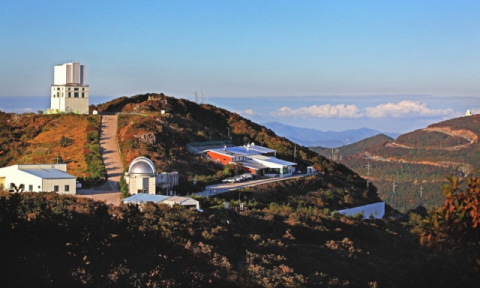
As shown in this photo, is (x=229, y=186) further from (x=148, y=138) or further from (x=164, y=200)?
(x=164, y=200)

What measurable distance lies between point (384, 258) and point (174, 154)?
1671cm

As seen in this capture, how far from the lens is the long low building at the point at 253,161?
36706mm

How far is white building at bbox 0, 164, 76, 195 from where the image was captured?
1025 inches

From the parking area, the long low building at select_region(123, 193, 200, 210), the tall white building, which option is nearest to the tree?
the long low building at select_region(123, 193, 200, 210)

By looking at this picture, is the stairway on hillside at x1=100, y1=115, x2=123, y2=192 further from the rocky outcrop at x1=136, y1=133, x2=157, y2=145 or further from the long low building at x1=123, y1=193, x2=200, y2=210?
the long low building at x1=123, y1=193, x2=200, y2=210

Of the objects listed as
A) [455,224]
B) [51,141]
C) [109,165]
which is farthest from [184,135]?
[455,224]

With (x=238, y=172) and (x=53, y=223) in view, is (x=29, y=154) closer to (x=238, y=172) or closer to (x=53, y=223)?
(x=238, y=172)

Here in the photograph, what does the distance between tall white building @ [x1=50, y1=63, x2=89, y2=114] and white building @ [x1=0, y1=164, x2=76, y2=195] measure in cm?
1284

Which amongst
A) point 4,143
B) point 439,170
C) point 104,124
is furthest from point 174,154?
point 439,170

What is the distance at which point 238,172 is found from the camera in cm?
3544

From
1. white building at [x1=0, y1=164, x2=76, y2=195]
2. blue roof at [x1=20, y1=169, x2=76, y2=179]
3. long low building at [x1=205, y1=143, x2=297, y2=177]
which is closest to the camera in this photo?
white building at [x1=0, y1=164, x2=76, y2=195]

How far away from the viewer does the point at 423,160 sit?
8575 cm

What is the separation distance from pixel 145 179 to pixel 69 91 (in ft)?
50.9

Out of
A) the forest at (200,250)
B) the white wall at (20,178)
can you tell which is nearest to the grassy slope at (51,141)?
the white wall at (20,178)
